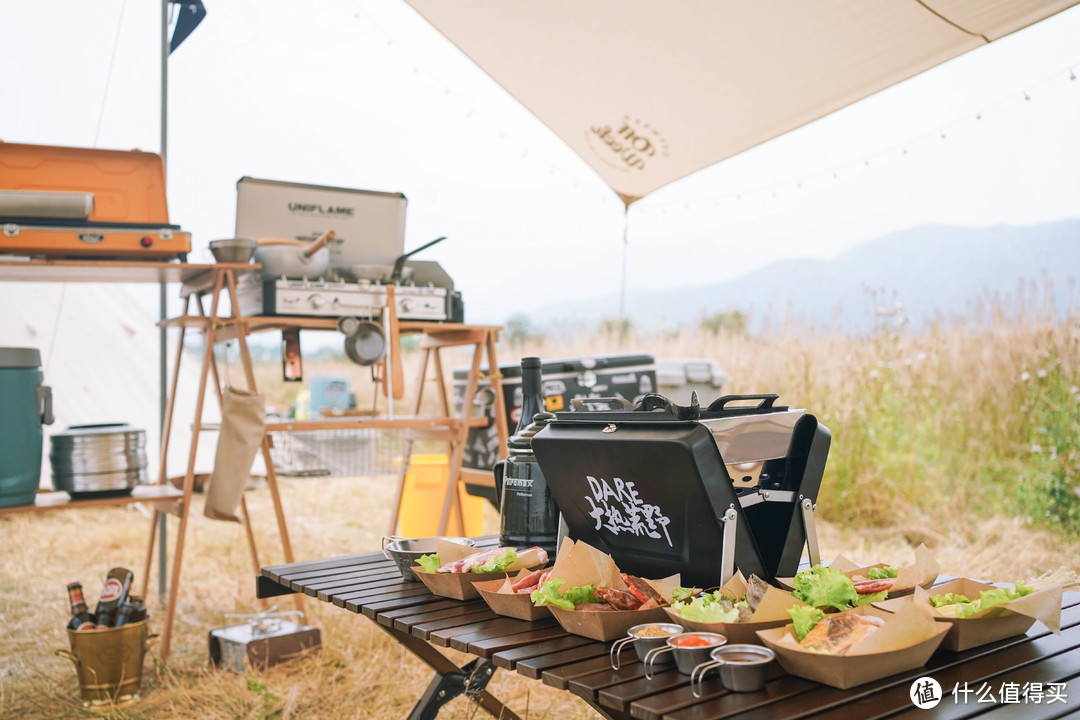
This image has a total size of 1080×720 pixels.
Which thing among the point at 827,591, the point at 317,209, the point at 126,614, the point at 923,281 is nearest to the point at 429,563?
the point at 827,591

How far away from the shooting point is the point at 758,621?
47.3 inches

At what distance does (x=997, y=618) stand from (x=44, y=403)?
9.60 feet

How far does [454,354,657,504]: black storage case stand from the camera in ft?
14.2

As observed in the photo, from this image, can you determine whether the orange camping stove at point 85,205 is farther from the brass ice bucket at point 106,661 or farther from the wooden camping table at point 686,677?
the wooden camping table at point 686,677

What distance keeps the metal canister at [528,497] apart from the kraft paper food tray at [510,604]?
0.86 feet

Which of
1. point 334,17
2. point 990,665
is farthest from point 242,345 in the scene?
point 334,17

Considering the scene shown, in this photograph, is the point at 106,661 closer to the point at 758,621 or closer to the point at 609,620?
the point at 609,620

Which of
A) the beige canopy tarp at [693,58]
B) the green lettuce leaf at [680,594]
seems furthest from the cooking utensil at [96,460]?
the green lettuce leaf at [680,594]

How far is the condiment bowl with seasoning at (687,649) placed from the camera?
114 centimetres

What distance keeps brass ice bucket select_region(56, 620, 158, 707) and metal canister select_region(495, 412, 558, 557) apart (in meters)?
1.78

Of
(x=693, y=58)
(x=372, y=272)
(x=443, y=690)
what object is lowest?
(x=443, y=690)

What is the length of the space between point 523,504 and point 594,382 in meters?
2.64

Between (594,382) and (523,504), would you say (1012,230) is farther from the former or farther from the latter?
(523,504)

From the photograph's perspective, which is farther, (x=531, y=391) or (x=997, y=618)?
(x=531, y=391)
